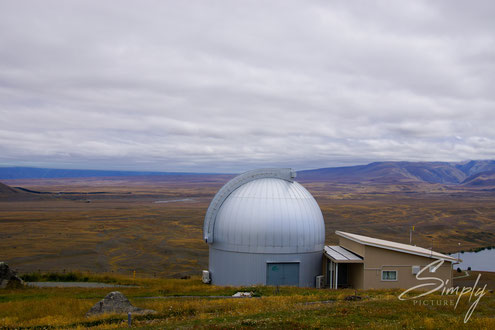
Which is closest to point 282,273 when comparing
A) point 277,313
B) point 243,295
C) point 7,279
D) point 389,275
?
point 243,295

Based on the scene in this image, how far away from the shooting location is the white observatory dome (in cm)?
2398

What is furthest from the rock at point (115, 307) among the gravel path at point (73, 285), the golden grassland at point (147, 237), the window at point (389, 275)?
the golden grassland at point (147, 237)

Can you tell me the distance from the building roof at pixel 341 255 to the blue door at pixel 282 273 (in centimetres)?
230

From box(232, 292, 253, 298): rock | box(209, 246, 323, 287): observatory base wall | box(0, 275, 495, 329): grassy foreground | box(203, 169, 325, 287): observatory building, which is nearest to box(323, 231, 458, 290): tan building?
box(209, 246, 323, 287): observatory base wall

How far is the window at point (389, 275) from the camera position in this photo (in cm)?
2359

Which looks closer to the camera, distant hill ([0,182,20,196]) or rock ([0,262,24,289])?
rock ([0,262,24,289])

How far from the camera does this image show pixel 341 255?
81.7ft

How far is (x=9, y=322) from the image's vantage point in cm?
1482

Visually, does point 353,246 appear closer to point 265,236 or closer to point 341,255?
point 341,255

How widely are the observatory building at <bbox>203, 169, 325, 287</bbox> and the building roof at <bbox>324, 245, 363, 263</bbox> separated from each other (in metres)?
0.87

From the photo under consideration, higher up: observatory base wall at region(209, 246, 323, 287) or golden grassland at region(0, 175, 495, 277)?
observatory base wall at region(209, 246, 323, 287)

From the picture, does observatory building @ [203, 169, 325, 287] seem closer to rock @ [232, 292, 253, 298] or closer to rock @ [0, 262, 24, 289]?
rock @ [232, 292, 253, 298]

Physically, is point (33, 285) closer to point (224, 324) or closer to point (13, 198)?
→ point (224, 324)

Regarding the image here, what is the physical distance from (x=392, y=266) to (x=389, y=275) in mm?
597
